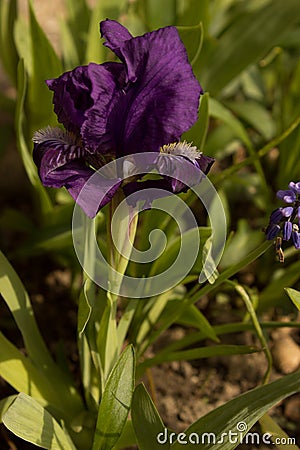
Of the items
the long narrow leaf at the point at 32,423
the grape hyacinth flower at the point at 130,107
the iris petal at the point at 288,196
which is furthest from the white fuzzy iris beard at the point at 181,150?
the long narrow leaf at the point at 32,423

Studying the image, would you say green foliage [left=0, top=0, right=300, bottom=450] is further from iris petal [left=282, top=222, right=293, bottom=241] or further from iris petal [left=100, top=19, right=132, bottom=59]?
iris petal [left=100, top=19, right=132, bottom=59]

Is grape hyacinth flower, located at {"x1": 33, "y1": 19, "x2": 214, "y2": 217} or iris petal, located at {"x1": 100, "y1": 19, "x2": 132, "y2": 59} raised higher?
iris petal, located at {"x1": 100, "y1": 19, "x2": 132, "y2": 59}

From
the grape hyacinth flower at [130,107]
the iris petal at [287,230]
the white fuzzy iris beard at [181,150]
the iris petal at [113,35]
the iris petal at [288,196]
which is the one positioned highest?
the iris petal at [113,35]

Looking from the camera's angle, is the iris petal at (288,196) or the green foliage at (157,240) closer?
the iris petal at (288,196)

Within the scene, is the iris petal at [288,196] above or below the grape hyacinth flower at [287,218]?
above

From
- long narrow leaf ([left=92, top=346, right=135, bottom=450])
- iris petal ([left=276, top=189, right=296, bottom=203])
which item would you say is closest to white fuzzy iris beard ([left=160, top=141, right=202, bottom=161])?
iris petal ([left=276, top=189, right=296, bottom=203])

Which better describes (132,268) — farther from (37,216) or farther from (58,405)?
(37,216)

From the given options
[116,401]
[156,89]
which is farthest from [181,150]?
[116,401]

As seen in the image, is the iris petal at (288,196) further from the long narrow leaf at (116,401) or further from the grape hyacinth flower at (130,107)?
the long narrow leaf at (116,401)
